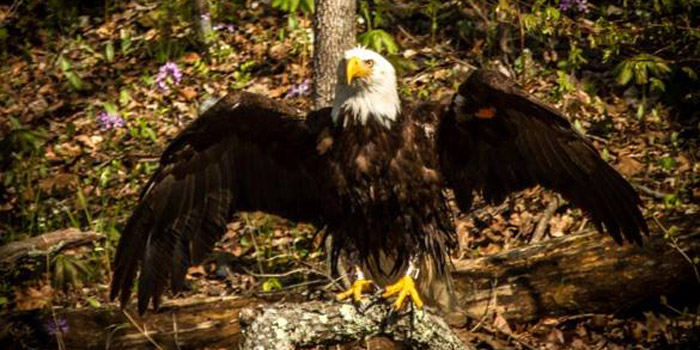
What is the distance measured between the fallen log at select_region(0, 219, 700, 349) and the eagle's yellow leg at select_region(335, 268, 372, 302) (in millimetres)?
858

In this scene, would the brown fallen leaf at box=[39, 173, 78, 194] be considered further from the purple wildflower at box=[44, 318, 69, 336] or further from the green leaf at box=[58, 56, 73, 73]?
the purple wildflower at box=[44, 318, 69, 336]

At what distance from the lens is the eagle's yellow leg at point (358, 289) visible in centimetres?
461

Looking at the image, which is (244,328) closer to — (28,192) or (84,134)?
(28,192)

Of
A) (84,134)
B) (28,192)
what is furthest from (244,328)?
(84,134)

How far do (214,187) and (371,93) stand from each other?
1173mm

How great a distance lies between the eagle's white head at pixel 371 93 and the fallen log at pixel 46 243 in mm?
2266

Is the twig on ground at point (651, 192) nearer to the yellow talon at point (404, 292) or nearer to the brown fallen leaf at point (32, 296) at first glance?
the yellow talon at point (404, 292)

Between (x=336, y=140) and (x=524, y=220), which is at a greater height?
(x=336, y=140)

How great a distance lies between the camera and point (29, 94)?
32.2 ft

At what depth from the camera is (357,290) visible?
15.3 ft

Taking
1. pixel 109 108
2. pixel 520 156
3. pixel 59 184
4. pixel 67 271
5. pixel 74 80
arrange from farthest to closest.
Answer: pixel 74 80 → pixel 109 108 → pixel 59 184 → pixel 67 271 → pixel 520 156

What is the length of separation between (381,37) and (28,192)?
3.66 meters

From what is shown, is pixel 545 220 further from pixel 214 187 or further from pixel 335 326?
pixel 335 326

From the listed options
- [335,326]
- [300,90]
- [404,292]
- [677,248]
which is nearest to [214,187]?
[404,292]
